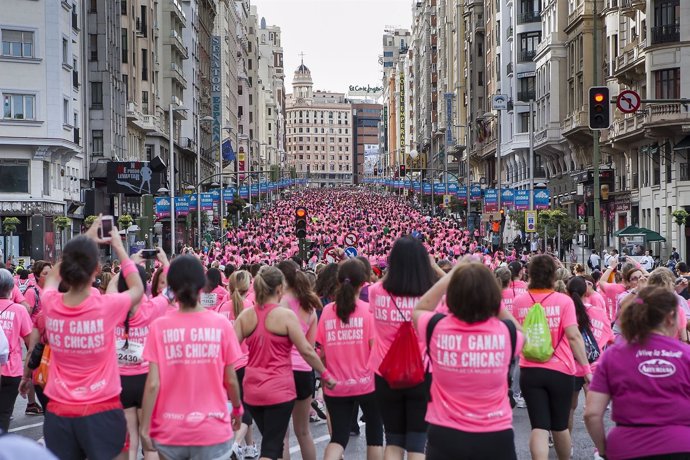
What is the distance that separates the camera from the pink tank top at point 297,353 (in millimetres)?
8984

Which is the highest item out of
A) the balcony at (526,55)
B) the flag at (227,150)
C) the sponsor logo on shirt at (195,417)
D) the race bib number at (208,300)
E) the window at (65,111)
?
the balcony at (526,55)

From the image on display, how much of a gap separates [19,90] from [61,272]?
1656 inches

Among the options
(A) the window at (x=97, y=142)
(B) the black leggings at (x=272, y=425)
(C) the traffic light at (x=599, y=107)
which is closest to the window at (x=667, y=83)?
(A) the window at (x=97, y=142)

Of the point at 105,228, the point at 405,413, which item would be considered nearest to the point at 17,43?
the point at 405,413

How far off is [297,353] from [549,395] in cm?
185

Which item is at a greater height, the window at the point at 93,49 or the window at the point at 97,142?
the window at the point at 93,49

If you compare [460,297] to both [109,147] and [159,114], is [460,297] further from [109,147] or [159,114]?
[159,114]

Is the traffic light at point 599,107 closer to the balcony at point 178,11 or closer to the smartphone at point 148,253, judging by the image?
the smartphone at point 148,253

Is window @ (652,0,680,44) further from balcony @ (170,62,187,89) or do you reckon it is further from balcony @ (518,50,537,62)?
balcony @ (170,62,187,89)

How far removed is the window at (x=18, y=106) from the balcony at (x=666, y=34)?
2394 centimetres

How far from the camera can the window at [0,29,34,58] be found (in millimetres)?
46781

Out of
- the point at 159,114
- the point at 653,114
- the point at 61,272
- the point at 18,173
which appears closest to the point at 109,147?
the point at 18,173

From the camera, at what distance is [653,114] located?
46.2 metres

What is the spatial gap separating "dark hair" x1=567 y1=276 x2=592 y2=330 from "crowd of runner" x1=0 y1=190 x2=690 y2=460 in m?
0.39
